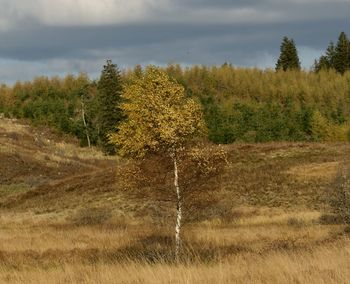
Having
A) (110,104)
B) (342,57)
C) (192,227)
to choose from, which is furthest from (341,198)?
(342,57)

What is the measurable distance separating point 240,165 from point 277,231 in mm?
19544

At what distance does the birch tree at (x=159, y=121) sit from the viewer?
64.8 feet

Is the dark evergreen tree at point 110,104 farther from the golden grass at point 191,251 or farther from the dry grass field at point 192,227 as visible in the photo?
the golden grass at point 191,251

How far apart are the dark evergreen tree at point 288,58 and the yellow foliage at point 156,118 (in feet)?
389

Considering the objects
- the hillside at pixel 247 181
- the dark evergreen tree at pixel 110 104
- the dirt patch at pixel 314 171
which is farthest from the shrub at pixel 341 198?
the dark evergreen tree at pixel 110 104

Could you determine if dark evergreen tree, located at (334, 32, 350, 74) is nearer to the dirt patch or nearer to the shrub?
the dirt patch

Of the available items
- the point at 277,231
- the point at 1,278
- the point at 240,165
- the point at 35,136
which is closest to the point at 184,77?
the point at 35,136

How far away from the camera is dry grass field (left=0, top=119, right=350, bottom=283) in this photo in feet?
29.3

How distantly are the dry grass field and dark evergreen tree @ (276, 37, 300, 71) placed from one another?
87497 mm

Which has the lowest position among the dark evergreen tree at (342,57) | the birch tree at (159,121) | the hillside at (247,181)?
the hillside at (247,181)

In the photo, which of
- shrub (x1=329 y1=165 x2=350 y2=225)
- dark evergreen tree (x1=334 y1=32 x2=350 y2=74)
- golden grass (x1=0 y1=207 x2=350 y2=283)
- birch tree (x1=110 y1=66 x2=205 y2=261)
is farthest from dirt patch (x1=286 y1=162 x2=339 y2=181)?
dark evergreen tree (x1=334 y1=32 x2=350 y2=74)

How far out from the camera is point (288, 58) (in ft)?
455

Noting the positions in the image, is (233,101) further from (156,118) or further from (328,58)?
(156,118)

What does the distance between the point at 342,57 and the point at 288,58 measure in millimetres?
13160
